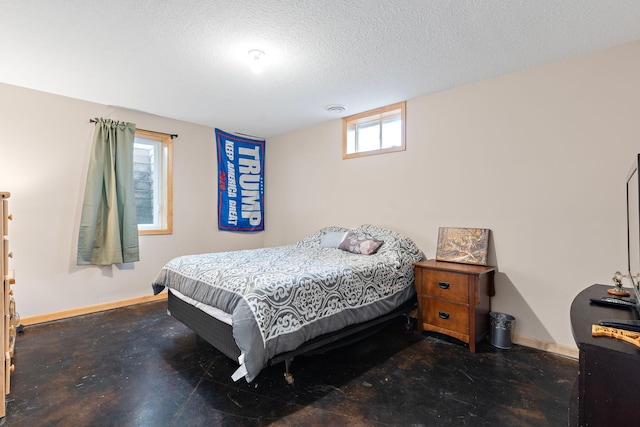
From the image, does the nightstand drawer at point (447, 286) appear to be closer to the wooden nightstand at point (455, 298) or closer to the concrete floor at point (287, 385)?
the wooden nightstand at point (455, 298)

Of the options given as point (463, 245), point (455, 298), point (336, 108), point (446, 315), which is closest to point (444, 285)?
point (455, 298)

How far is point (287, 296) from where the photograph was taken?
189 cm

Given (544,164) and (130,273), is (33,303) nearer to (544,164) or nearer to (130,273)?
(130,273)

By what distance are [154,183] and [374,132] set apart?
292 centimetres

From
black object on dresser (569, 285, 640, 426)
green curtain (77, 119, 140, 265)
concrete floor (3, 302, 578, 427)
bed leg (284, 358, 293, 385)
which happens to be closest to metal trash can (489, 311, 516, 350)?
concrete floor (3, 302, 578, 427)

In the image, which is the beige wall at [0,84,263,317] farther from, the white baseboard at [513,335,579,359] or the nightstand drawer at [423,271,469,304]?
the white baseboard at [513,335,579,359]

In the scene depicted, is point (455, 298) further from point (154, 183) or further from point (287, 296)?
point (154, 183)

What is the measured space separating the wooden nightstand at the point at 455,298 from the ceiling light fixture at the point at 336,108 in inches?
77.1

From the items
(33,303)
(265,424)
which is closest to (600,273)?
(265,424)

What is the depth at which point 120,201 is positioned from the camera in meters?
3.41

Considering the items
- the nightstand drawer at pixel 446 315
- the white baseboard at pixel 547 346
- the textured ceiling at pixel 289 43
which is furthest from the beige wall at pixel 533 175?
the nightstand drawer at pixel 446 315

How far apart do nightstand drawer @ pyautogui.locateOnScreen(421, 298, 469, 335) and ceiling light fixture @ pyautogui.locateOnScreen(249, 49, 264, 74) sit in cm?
247

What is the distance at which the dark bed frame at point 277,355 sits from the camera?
192 cm

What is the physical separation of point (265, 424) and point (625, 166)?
9.60 ft
